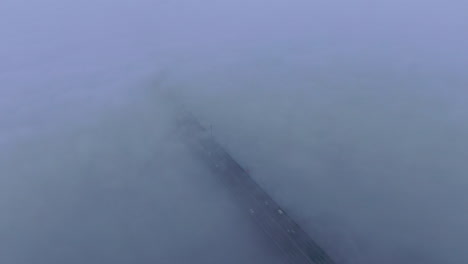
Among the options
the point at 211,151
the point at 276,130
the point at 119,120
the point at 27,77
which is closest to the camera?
the point at 211,151

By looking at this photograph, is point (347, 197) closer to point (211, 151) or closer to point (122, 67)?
point (211, 151)

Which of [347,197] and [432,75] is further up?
[432,75]

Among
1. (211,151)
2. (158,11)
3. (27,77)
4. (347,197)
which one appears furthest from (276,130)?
(158,11)

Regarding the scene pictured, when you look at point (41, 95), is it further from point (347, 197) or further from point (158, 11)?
point (347, 197)

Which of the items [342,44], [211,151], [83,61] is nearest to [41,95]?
[83,61]

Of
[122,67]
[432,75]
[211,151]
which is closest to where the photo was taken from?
[211,151]

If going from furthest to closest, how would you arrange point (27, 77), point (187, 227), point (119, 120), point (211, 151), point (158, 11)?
1. point (158, 11)
2. point (27, 77)
3. point (119, 120)
4. point (211, 151)
5. point (187, 227)

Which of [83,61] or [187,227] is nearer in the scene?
[187,227]

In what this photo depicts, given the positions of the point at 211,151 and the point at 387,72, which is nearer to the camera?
the point at 211,151

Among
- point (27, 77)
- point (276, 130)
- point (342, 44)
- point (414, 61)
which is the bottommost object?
point (27, 77)
